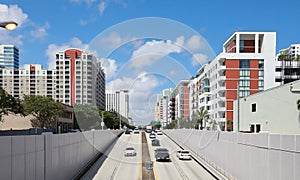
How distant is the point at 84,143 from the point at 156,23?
12.5 m

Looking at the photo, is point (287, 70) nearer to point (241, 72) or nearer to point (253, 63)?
point (253, 63)

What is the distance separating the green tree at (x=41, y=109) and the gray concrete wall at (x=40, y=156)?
46017mm

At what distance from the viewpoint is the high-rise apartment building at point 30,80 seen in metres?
155

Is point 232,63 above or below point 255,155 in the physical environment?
above

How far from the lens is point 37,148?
11.0 meters

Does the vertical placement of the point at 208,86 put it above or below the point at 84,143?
above

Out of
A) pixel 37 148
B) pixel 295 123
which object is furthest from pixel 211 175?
pixel 295 123

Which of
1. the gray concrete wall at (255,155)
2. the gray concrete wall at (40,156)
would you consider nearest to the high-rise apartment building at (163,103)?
the gray concrete wall at (255,155)

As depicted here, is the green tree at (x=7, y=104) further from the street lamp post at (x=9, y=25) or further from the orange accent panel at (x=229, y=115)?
the street lamp post at (x=9, y=25)

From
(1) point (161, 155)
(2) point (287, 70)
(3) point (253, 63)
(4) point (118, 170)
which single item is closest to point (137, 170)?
(4) point (118, 170)

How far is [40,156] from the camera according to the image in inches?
452

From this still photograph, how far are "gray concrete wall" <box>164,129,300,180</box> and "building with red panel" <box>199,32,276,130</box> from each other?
172ft

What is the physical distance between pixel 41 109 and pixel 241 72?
4553 centimetres

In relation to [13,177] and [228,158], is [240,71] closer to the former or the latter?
[228,158]
